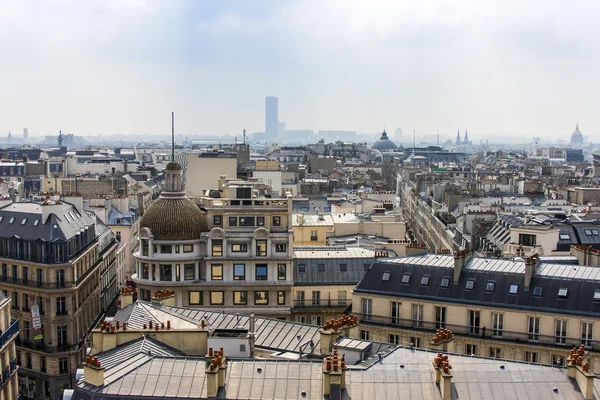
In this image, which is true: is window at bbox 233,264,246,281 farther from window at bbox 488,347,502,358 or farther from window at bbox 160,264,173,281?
window at bbox 488,347,502,358

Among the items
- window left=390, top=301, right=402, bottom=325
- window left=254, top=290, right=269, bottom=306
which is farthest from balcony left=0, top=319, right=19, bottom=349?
window left=390, top=301, right=402, bottom=325

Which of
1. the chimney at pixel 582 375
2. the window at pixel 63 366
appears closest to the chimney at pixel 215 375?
the chimney at pixel 582 375

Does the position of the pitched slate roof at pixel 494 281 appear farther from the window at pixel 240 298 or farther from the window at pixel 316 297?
the window at pixel 240 298

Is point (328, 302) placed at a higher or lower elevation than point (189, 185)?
lower

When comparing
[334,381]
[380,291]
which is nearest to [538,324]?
[380,291]

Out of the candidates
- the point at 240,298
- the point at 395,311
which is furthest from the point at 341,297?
the point at 395,311

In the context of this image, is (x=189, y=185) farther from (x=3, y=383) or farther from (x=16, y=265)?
(x=3, y=383)

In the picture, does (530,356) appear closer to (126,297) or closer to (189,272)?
(126,297)
